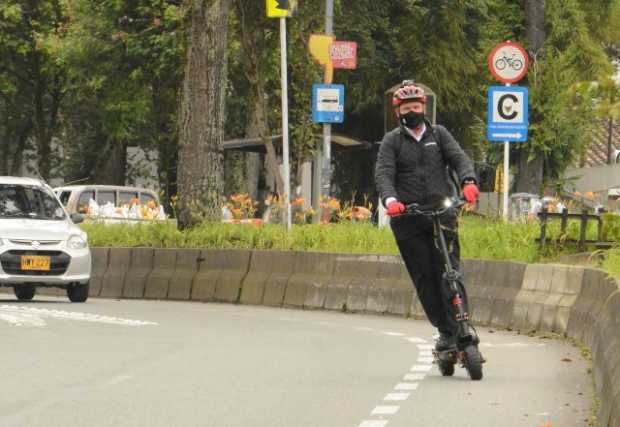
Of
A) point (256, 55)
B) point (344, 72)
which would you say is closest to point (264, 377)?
point (256, 55)

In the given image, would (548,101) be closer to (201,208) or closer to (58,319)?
(201,208)

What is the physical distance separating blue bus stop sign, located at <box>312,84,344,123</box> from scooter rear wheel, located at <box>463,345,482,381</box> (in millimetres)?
15700

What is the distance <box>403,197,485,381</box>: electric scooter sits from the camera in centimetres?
1320

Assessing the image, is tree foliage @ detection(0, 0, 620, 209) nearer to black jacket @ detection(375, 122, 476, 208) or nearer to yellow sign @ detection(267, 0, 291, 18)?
yellow sign @ detection(267, 0, 291, 18)

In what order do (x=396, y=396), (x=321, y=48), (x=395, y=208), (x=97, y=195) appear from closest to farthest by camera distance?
(x=396, y=396), (x=395, y=208), (x=321, y=48), (x=97, y=195)

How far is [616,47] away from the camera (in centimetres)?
6681

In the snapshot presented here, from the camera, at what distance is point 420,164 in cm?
1378

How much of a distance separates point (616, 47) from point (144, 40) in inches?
939

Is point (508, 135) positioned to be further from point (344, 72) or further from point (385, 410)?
point (344, 72)

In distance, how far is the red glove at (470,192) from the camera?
43.4 ft

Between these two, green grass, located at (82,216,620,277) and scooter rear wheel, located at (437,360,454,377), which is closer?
scooter rear wheel, located at (437,360,454,377)

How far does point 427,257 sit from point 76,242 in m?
11.3

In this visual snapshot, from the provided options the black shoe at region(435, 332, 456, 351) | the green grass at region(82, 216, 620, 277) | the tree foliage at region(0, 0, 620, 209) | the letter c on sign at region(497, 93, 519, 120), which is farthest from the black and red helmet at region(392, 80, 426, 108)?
the tree foliage at region(0, 0, 620, 209)

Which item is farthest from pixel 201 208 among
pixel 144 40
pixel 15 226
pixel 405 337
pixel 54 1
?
pixel 54 1
